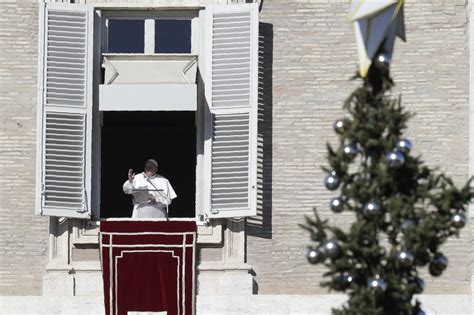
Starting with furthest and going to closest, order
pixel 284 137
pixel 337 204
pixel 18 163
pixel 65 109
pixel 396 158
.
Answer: pixel 284 137 → pixel 18 163 → pixel 65 109 → pixel 337 204 → pixel 396 158

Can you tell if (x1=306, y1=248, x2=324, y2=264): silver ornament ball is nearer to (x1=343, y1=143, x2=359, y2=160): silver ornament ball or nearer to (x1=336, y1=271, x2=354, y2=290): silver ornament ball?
(x1=336, y1=271, x2=354, y2=290): silver ornament ball

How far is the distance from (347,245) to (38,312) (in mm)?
5962

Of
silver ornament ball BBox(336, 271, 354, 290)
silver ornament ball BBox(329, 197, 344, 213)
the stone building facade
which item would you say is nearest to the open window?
the stone building facade

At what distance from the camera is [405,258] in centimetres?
1853

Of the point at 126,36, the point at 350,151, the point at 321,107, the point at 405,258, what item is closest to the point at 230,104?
the point at 321,107

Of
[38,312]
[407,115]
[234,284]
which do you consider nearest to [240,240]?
[234,284]

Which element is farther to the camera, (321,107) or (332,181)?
(321,107)

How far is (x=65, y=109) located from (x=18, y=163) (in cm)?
76

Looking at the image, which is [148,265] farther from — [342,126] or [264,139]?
[342,126]

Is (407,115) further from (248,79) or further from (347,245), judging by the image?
(248,79)

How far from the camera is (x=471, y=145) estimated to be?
24.1 m

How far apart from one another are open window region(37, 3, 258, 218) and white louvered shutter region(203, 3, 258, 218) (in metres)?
0.01

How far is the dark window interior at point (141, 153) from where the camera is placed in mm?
24344

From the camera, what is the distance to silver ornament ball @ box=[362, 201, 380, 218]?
60.6 feet
